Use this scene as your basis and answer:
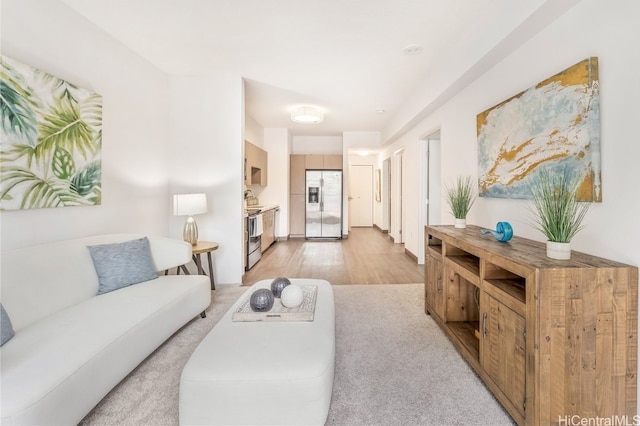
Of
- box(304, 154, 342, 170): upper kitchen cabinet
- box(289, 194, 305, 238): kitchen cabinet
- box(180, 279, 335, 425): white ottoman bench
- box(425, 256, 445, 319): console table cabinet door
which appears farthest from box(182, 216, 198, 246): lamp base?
box(304, 154, 342, 170): upper kitchen cabinet

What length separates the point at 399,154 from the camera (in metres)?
6.13

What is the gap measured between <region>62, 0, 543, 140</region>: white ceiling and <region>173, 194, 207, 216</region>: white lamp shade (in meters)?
1.59

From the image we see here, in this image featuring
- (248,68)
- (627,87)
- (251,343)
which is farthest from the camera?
(248,68)

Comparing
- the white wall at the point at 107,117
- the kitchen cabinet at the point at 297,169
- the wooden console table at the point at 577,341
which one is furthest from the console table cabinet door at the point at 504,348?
the kitchen cabinet at the point at 297,169

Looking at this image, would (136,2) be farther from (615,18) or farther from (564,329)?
(564,329)

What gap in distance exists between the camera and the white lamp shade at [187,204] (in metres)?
3.10

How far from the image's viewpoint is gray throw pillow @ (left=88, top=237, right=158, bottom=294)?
220 cm

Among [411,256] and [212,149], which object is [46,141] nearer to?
[212,149]

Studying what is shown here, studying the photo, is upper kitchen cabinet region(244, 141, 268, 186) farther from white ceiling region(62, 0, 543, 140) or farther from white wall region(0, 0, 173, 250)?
white wall region(0, 0, 173, 250)

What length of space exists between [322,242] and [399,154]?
8.94ft

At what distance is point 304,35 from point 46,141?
2311mm

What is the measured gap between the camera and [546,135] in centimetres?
185

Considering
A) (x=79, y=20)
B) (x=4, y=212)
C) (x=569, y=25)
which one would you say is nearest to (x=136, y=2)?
(x=79, y=20)

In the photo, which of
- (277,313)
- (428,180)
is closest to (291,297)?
(277,313)
